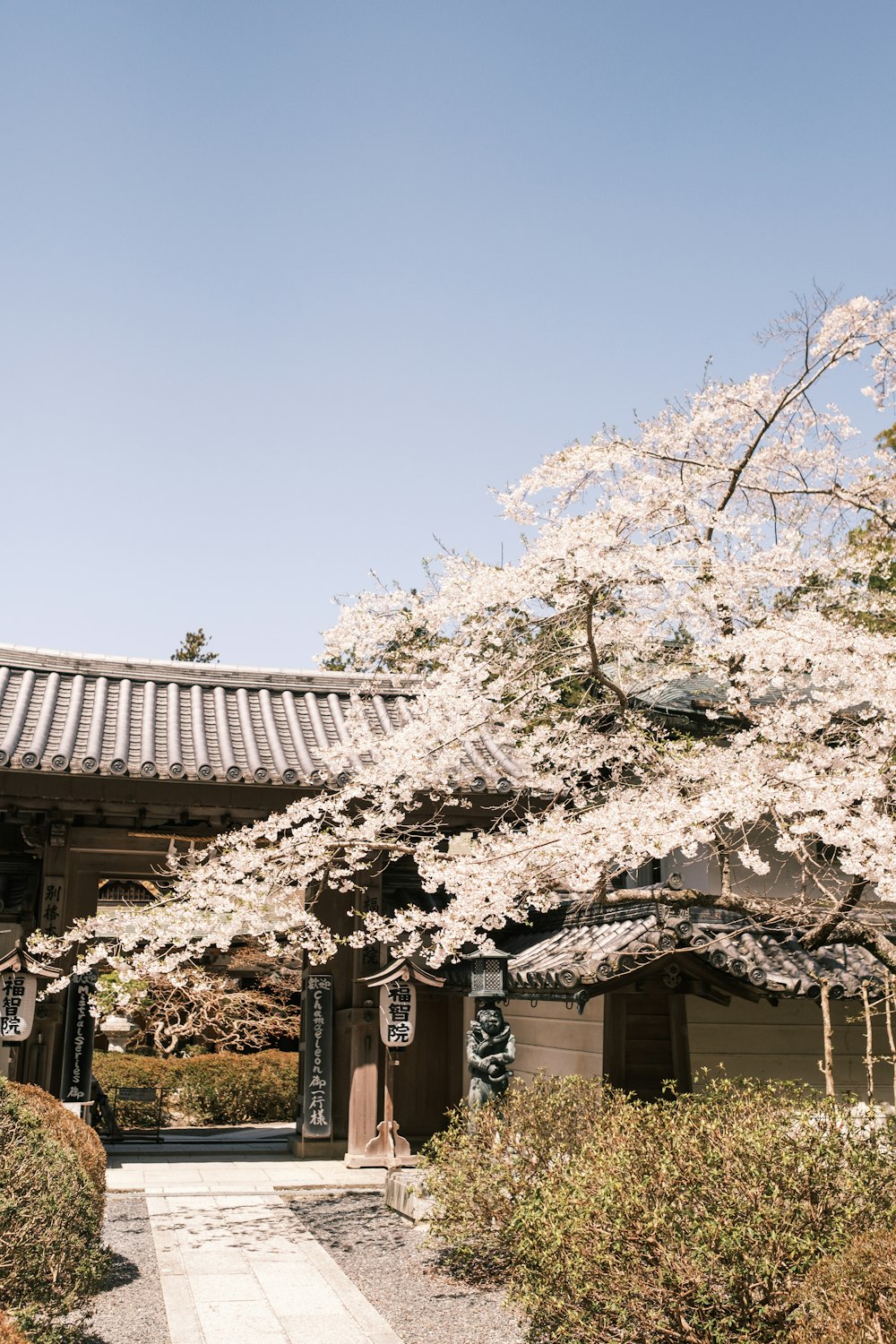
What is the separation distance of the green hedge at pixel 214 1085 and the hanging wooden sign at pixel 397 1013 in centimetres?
781

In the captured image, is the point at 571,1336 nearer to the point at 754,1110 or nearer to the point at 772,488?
the point at 754,1110

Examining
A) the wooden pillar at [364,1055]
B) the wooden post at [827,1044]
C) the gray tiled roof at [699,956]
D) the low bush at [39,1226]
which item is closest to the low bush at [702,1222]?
the wooden post at [827,1044]

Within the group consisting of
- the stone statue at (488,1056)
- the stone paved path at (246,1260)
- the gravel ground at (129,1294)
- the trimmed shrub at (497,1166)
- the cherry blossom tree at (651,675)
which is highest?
the cherry blossom tree at (651,675)

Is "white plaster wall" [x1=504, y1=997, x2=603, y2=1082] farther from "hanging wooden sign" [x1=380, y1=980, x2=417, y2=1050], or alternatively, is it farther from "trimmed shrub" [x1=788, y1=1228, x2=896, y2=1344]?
"trimmed shrub" [x1=788, y1=1228, x2=896, y2=1344]

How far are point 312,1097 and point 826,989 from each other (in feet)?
21.1

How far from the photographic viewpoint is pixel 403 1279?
26.1 feet

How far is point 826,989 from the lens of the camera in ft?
31.1

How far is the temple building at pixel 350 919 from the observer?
1016 centimetres

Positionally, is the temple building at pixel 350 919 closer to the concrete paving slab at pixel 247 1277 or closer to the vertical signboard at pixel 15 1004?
the vertical signboard at pixel 15 1004

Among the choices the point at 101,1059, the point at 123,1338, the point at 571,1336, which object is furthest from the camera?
the point at 101,1059

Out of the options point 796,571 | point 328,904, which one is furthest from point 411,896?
point 796,571

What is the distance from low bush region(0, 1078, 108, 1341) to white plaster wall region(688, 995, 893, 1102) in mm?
6665

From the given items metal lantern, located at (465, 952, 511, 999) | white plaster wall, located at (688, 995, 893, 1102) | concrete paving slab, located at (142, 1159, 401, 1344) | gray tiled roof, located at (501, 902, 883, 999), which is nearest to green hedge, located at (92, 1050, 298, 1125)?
concrete paving slab, located at (142, 1159, 401, 1344)

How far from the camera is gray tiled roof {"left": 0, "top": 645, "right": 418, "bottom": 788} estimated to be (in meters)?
12.3
